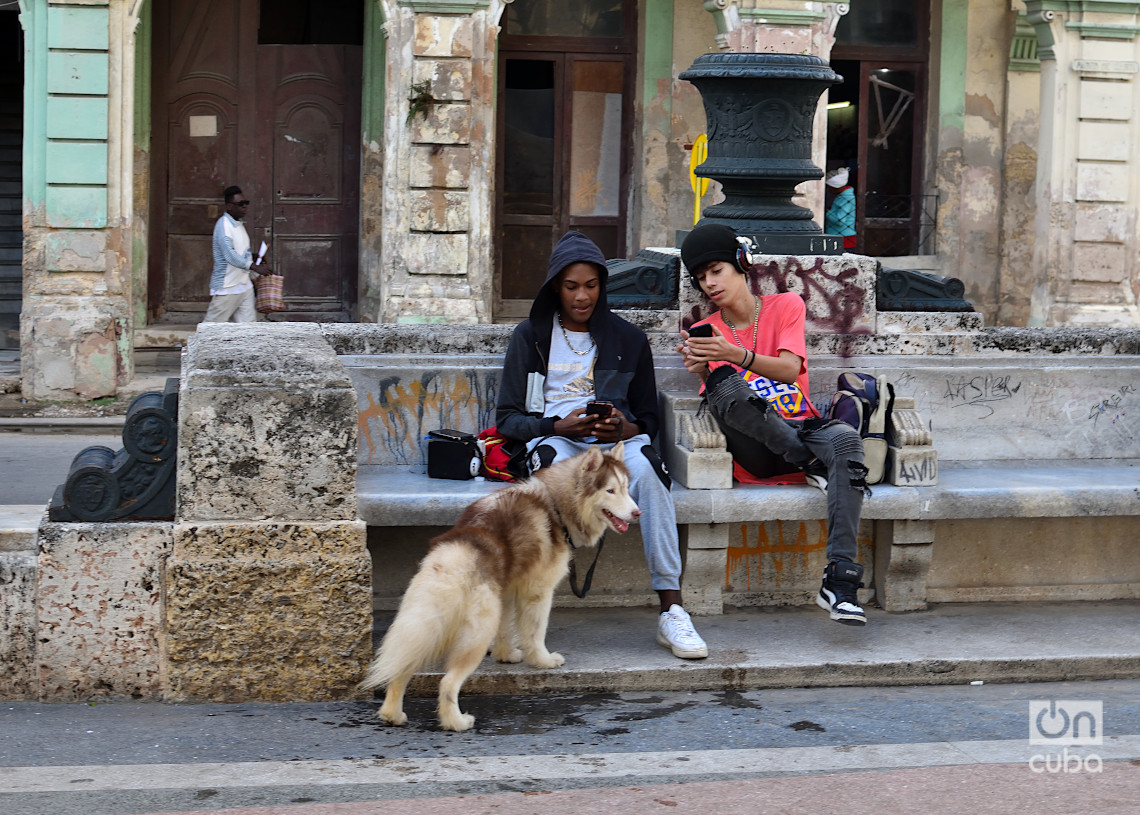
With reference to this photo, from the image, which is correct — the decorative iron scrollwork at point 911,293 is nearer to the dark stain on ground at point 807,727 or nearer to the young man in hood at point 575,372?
the young man in hood at point 575,372

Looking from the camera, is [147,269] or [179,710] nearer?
[179,710]

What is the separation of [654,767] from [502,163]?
1158 centimetres

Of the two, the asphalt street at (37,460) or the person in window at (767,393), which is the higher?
the person in window at (767,393)

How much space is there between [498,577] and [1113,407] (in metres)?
3.35

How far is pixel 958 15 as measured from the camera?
52.0 feet

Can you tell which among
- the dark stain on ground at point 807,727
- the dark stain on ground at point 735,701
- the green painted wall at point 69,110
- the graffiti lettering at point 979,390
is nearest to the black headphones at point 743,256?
the graffiti lettering at point 979,390

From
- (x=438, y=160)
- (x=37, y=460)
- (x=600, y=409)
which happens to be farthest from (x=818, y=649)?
(x=438, y=160)

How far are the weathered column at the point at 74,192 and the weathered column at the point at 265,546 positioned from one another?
28.2ft

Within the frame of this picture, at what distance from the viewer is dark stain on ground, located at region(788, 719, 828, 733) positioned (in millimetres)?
4867

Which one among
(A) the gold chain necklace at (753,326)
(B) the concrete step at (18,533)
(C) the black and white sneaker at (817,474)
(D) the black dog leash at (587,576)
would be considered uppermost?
(A) the gold chain necklace at (753,326)

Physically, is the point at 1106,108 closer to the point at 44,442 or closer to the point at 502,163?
the point at 502,163

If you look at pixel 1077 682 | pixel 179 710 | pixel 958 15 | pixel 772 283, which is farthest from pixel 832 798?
pixel 958 15

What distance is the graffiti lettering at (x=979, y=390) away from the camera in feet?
21.9

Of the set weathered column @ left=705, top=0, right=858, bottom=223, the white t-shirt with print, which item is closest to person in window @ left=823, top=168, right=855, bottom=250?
weathered column @ left=705, top=0, right=858, bottom=223
